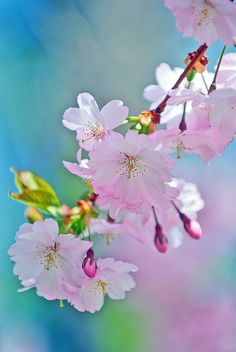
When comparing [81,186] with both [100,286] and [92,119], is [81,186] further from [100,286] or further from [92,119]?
[92,119]

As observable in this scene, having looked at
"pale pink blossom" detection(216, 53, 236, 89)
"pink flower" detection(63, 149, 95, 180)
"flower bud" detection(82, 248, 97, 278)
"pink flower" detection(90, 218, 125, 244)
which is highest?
"pale pink blossom" detection(216, 53, 236, 89)

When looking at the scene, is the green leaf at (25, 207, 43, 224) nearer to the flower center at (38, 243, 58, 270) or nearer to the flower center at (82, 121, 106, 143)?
the flower center at (38, 243, 58, 270)

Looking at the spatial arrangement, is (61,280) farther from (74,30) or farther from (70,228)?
(74,30)

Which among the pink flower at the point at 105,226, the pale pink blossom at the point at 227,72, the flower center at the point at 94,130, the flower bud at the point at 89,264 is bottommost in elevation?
the flower bud at the point at 89,264

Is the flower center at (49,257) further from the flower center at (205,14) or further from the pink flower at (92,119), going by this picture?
the flower center at (205,14)

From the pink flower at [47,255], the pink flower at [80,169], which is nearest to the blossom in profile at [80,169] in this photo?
the pink flower at [80,169]

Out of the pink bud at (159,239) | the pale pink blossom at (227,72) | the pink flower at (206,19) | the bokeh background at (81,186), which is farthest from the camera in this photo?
the bokeh background at (81,186)

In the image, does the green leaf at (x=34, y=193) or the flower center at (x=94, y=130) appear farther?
the green leaf at (x=34, y=193)

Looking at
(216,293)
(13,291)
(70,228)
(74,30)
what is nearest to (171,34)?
(74,30)

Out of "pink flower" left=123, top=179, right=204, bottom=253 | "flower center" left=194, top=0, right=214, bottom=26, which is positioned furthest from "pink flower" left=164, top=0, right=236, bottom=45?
"pink flower" left=123, top=179, right=204, bottom=253
